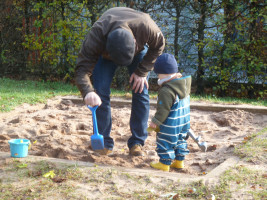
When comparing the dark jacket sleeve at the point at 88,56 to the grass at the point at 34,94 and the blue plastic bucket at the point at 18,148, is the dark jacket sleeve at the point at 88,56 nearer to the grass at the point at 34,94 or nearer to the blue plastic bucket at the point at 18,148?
the blue plastic bucket at the point at 18,148

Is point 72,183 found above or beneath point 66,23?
Result: beneath

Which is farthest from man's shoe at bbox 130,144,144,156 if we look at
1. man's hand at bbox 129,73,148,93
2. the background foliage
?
the background foliage

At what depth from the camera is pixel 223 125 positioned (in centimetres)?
542

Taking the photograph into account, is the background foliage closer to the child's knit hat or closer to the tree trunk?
the tree trunk

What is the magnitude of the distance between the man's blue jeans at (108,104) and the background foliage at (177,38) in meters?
4.28

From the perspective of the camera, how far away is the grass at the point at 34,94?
21.0 feet

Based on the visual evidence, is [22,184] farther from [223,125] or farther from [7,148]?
[223,125]

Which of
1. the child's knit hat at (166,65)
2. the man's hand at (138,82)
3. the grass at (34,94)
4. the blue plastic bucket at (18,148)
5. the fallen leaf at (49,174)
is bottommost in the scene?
the fallen leaf at (49,174)

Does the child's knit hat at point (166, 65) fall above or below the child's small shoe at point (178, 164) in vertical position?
above

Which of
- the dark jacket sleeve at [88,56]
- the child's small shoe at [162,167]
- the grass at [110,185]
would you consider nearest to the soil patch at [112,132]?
the child's small shoe at [162,167]

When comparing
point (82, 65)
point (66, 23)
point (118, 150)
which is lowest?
point (118, 150)

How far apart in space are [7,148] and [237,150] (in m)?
2.45

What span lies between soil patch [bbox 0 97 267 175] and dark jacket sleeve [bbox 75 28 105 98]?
0.84 m

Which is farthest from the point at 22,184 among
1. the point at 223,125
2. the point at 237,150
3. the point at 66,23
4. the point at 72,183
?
the point at 66,23
